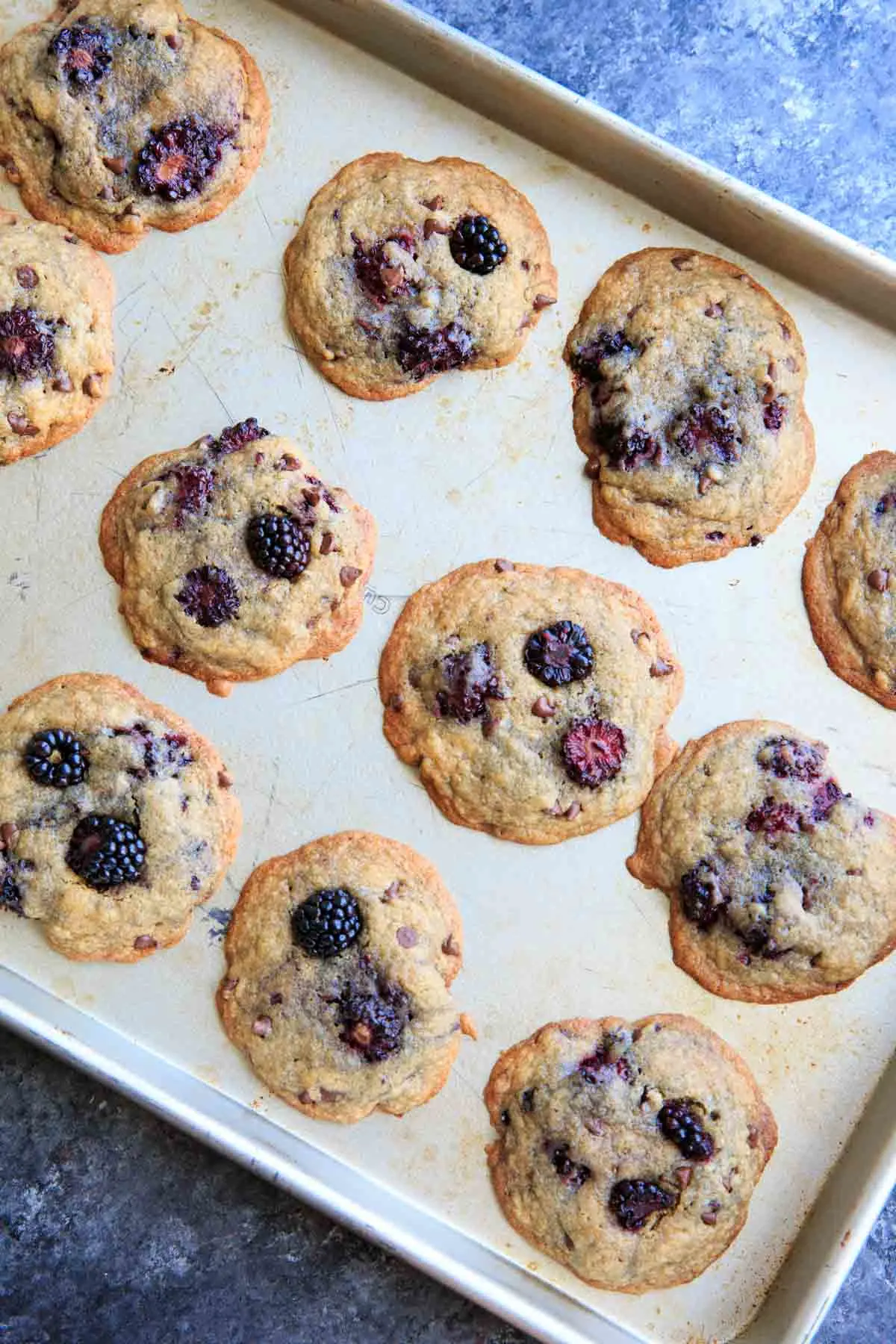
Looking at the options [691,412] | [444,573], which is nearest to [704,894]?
[444,573]

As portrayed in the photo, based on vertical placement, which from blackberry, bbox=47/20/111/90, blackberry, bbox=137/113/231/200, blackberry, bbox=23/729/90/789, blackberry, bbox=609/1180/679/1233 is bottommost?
blackberry, bbox=609/1180/679/1233

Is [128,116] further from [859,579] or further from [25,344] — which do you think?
[859,579]

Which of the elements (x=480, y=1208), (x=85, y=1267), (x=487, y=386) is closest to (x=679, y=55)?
(x=487, y=386)

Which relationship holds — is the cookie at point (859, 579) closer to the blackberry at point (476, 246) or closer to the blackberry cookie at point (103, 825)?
the blackberry at point (476, 246)

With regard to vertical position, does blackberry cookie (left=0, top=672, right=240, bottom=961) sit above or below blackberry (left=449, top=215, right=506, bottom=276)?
below

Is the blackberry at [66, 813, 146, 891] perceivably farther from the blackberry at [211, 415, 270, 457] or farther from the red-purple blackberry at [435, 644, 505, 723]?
the blackberry at [211, 415, 270, 457]

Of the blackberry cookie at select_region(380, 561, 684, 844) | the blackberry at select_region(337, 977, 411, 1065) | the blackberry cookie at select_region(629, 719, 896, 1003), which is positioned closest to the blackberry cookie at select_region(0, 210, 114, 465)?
the blackberry cookie at select_region(380, 561, 684, 844)
